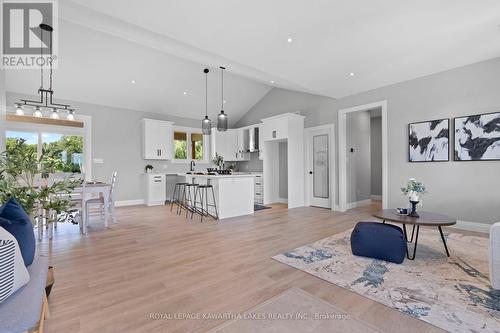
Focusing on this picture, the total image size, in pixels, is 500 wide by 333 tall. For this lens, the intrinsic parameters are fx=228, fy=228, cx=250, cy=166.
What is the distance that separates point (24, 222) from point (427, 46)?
17.7 ft

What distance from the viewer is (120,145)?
6.82 m

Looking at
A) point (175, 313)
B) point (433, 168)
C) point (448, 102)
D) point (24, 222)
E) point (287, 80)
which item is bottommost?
point (175, 313)

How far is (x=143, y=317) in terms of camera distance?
5.66 feet

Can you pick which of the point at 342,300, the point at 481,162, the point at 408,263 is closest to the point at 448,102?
the point at 481,162

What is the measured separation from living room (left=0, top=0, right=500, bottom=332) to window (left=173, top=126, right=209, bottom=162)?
381mm

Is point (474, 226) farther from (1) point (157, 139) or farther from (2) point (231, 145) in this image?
(1) point (157, 139)

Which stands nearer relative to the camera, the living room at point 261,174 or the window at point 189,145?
the living room at point 261,174

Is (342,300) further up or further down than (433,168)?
further down

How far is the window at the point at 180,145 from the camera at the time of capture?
809cm

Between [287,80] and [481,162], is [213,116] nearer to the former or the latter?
[287,80]

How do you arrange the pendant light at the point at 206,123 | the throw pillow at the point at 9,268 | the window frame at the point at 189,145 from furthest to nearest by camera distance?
the window frame at the point at 189,145 < the pendant light at the point at 206,123 < the throw pillow at the point at 9,268

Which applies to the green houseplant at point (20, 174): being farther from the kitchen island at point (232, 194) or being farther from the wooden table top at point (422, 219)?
the wooden table top at point (422, 219)

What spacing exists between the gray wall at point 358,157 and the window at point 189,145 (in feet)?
16.7

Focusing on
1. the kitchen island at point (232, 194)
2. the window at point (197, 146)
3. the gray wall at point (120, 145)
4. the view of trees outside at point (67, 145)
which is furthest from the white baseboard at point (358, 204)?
the view of trees outside at point (67, 145)
